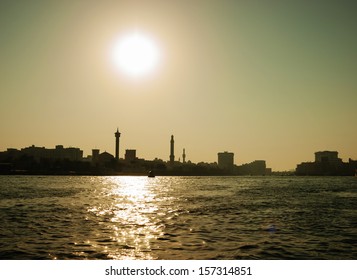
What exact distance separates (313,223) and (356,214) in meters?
10.9

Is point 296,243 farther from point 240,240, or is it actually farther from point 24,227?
point 24,227

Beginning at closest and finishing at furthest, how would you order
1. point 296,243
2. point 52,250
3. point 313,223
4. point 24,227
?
point 52,250 → point 296,243 → point 24,227 → point 313,223

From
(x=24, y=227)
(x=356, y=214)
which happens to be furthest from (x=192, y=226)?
(x=356, y=214)

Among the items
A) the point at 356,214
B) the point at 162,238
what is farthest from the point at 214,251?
the point at 356,214

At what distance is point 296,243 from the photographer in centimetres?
2408

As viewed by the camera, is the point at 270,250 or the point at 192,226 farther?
the point at 192,226

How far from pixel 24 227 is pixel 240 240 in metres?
15.6
